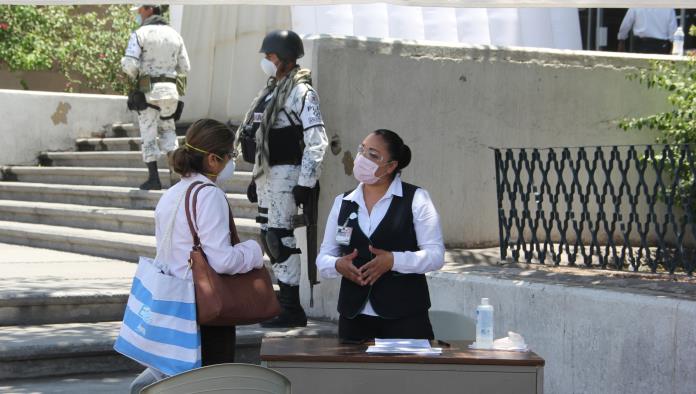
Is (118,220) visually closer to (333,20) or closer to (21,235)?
(21,235)

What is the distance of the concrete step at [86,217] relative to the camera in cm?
1134

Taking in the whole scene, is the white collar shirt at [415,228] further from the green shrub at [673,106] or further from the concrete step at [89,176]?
the concrete step at [89,176]

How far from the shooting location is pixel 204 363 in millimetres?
5434

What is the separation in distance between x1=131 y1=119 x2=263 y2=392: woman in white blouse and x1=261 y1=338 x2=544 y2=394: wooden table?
2.19 ft

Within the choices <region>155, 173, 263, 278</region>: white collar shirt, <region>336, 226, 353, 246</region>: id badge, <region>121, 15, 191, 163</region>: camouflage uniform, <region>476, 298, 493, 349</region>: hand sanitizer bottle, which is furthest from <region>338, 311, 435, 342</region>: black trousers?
<region>121, 15, 191, 163</region>: camouflage uniform

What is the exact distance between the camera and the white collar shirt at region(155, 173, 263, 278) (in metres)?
5.26

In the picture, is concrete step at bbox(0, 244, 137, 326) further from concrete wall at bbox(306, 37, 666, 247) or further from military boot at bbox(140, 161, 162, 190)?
military boot at bbox(140, 161, 162, 190)

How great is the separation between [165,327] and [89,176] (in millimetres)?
8513

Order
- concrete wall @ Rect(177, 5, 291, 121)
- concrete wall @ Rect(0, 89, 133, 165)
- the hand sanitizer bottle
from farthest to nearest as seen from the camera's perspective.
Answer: concrete wall @ Rect(0, 89, 133, 165)
concrete wall @ Rect(177, 5, 291, 121)
the hand sanitizer bottle

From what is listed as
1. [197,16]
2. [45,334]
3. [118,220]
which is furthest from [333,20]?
[45,334]

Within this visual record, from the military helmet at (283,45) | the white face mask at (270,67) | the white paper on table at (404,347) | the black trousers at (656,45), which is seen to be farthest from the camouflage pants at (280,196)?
the black trousers at (656,45)

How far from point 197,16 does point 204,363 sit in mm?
10128

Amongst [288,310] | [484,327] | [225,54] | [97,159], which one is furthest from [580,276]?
[225,54]

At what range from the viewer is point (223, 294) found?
5.23 meters
